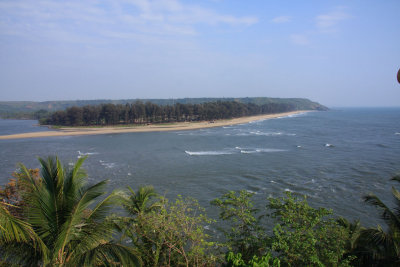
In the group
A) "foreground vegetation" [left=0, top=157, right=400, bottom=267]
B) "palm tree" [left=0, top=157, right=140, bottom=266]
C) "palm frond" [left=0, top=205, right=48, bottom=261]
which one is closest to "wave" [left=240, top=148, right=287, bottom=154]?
"foreground vegetation" [left=0, top=157, right=400, bottom=267]

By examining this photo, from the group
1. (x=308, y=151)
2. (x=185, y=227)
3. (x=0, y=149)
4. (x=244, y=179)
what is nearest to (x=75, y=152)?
(x=0, y=149)

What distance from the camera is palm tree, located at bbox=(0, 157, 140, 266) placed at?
5.63 metres

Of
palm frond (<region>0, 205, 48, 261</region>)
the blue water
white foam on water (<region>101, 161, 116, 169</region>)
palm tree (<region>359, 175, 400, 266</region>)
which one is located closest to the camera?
palm frond (<region>0, 205, 48, 261</region>)

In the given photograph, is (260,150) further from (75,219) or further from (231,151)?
(75,219)

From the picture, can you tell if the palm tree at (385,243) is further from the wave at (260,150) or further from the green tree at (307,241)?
the wave at (260,150)

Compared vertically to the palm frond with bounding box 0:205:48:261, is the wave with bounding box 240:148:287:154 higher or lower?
lower

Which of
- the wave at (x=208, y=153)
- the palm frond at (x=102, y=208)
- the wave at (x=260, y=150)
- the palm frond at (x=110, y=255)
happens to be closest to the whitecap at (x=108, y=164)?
the wave at (x=208, y=153)

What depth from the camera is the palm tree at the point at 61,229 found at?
563 cm

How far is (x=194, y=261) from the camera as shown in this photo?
6934 millimetres

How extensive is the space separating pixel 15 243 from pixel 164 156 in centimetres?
3718

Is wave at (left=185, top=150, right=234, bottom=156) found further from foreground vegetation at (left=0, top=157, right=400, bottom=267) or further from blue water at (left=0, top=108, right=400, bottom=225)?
foreground vegetation at (left=0, top=157, right=400, bottom=267)

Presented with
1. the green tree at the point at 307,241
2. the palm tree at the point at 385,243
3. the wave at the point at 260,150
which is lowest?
the wave at the point at 260,150

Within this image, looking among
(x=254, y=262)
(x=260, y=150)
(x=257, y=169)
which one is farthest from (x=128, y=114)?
(x=254, y=262)

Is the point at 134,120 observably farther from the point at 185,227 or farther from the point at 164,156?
the point at 185,227
